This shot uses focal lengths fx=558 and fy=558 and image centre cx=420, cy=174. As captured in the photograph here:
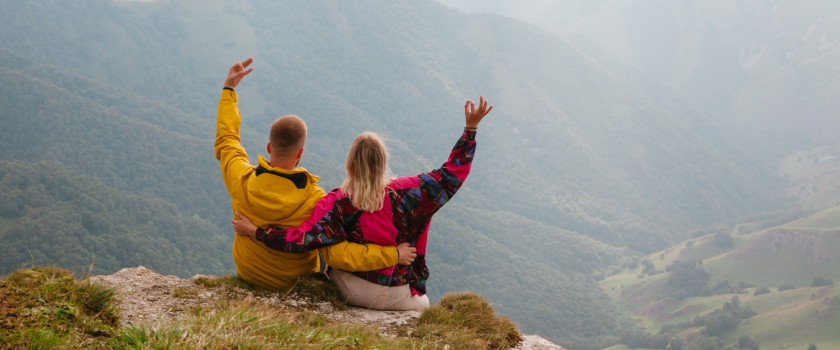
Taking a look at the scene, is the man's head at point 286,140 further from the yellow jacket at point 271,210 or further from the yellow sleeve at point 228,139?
the yellow sleeve at point 228,139

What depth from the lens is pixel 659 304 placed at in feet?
553

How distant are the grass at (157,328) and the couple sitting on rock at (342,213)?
2.45ft

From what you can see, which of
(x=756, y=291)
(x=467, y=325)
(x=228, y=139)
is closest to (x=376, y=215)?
(x=467, y=325)

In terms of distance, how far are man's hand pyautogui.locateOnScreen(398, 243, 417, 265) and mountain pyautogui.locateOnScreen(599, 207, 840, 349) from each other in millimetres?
139176

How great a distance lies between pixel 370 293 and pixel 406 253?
769 millimetres

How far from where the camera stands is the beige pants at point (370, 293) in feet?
22.9

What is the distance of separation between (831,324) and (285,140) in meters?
151

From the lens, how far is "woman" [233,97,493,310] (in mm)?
6262

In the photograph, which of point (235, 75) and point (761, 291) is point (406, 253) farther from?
point (761, 291)

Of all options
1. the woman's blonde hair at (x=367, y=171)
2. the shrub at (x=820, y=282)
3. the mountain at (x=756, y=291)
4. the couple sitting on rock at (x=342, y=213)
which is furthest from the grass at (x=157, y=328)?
the shrub at (x=820, y=282)

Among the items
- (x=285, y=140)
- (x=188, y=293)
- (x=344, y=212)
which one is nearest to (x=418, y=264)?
(x=344, y=212)

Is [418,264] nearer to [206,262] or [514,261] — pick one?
[206,262]

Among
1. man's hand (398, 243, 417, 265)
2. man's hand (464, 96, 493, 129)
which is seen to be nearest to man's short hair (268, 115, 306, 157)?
man's hand (398, 243, 417, 265)

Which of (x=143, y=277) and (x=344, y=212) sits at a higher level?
(x=344, y=212)
